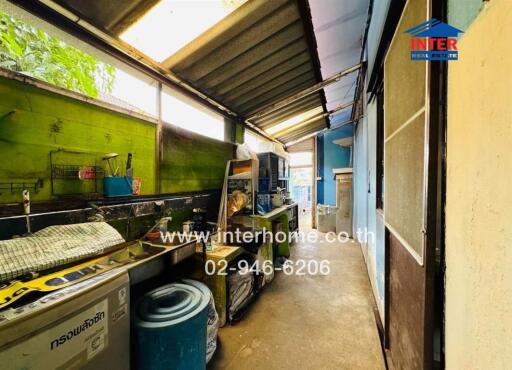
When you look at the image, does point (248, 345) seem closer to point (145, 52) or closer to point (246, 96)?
point (145, 52)

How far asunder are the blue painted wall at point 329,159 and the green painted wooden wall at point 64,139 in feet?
16.8

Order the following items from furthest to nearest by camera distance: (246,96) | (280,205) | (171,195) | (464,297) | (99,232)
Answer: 1. (280,205)
2. (246,96)
3. (171,195)
4. (99,232)
5. (464,297)

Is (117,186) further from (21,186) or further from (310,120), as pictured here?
(310,120)

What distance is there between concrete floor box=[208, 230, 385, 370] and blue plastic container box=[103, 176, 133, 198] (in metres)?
1.49

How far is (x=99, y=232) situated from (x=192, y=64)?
1686 millimetres

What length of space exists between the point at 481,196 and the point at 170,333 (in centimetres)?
149

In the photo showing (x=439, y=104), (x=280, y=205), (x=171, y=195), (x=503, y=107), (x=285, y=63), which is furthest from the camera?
(x=280, y=205)

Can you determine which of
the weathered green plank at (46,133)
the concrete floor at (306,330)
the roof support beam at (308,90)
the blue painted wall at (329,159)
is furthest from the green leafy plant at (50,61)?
the blue painted wall at (329,159)

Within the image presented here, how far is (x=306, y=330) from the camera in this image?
1.96m

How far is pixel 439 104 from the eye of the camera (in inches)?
30.7

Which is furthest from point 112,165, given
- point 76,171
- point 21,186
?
point 21,186

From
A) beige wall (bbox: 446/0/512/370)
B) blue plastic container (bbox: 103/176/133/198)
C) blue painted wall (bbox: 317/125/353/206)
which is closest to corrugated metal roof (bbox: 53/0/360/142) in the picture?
blue plastic container (bbox: 103/176/133/198)

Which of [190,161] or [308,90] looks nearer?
[190,161]

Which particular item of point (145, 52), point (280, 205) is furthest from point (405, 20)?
point (280, 205)
